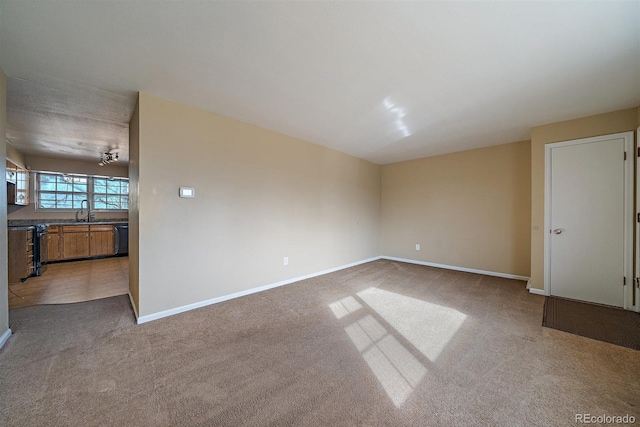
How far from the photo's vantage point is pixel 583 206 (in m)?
3.17

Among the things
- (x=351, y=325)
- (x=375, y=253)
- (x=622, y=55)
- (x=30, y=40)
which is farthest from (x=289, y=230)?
(x=622, y=55)

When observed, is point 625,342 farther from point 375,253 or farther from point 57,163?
point 57,163

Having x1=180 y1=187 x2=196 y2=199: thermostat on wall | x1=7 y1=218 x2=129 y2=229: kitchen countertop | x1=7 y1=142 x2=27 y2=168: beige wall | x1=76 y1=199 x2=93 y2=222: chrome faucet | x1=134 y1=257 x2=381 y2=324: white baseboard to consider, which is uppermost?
x1=7 y1=142 x2=27 y2=168: beige wall

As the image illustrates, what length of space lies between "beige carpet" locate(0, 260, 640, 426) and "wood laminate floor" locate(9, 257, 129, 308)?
419mm

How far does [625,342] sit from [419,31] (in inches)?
130

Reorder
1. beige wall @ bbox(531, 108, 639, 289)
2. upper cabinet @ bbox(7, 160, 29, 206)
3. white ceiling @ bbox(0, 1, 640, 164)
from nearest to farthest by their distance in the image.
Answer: white ceiling @ bbox(0, 1, 640, 164) → beige wall @ bbox(531, 108, 639, 289) → upper cabinet @ bbox(7, 160, 29, 206)

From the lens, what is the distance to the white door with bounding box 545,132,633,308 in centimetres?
294

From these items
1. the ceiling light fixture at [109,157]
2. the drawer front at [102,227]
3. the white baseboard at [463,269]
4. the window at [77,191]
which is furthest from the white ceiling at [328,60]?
the window at [77,191]

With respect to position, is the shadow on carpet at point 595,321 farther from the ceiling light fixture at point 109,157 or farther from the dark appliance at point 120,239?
the dark appliance at point 120,239

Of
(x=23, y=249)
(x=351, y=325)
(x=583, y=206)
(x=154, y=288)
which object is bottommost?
(x=351, y=325)

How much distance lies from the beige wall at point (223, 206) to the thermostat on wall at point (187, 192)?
0.18 feet

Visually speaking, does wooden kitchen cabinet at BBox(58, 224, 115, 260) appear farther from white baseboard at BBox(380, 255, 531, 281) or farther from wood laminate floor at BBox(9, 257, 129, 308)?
white baseboard at BBox(380, 255, 531, 281)

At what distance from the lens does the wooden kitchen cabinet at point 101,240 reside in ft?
18.6

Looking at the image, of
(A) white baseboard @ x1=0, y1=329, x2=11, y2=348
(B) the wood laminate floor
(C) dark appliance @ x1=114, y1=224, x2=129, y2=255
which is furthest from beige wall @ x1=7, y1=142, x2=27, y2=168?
(A) white baseboard @ x1=0, y1=329, x2=11, y2=348
